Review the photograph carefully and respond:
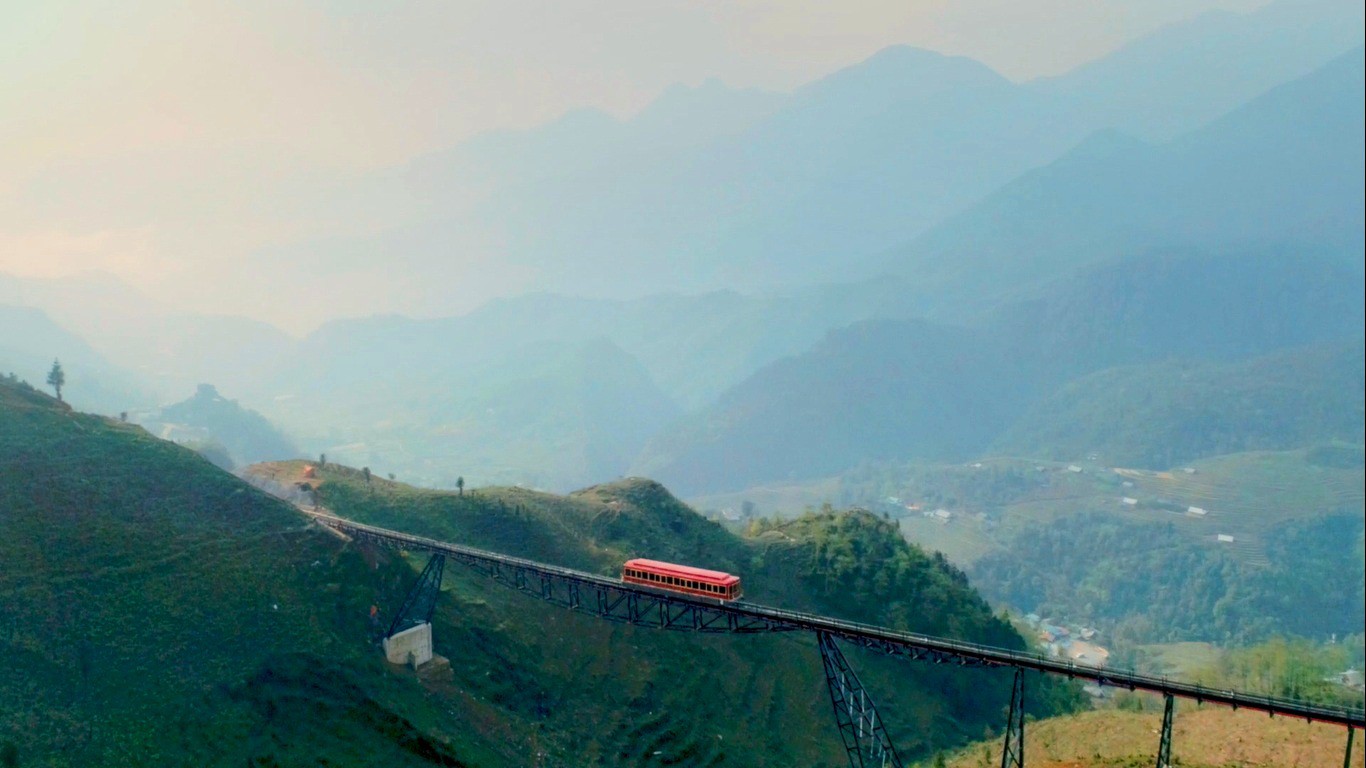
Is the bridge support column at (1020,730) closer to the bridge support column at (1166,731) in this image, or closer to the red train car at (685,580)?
the bridge support column at (1166,731)

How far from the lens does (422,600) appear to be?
58.6m

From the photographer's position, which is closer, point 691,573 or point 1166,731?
point 1166,731

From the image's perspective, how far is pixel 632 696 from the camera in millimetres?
62125

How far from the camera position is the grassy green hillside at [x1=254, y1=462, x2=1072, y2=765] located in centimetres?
5925

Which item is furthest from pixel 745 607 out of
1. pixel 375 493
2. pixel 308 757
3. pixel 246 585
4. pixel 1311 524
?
pixel 1311 524

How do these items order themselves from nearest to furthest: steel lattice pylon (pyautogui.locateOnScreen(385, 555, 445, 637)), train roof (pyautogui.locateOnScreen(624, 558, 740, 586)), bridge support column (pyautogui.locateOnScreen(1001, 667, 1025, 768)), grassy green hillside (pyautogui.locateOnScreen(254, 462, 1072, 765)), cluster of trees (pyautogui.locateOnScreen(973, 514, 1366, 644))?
bridge support column (pyautogui.locateOnScreen(1001, 667, 1025, 768)), train roof (pyautogui.locateOnScreen(624, 558, 740, 586)), steel lattice pylon (pyautogui.locateOnScreen(385, 555, 445, 637)), grassy green hillside (pyautogui.locateOnScreen(254, 462, 1072, 765)), cluster of trees (pyautogui.locateOnScreen(973, 514, 1366, 644))

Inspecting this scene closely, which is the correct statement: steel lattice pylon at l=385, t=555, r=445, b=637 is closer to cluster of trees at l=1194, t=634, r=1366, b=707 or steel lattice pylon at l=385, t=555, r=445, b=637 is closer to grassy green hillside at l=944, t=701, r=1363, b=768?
grassy green hillside at l=944, t=701, r=1363, b=768

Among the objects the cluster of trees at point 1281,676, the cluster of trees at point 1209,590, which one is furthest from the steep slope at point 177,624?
the cluster of trees at point 1209,590

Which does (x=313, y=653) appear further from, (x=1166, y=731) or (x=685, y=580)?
(x=1166, y=731)

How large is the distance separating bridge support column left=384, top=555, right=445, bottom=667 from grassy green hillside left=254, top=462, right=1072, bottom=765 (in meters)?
2.09

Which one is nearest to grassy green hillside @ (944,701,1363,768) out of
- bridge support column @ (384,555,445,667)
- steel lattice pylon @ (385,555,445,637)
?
bridge support column @ (384,555,445,667)

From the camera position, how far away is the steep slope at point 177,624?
43.0 metres

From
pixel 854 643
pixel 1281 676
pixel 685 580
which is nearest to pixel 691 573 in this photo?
pixel 685 580

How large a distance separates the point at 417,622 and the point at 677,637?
23.1m
